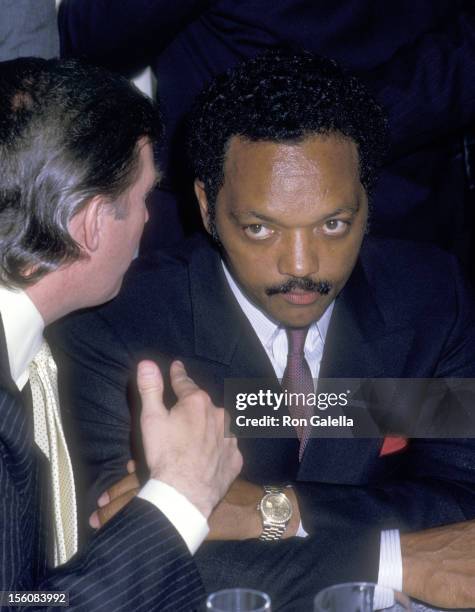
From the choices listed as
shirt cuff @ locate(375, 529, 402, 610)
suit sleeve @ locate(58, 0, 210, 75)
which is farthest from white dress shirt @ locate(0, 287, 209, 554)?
suit sleeve @ locate(58, 0, 210, 75)

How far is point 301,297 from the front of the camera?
72.5 inches

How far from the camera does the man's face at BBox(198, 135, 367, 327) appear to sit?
1.77m

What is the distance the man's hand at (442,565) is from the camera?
1527 millimetres

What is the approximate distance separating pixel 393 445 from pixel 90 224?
853mm

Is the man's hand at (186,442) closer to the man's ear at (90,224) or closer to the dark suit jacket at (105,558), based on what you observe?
the dark suit jacket at (105,558)

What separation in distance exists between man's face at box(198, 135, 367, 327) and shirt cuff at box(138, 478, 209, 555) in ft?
1.85

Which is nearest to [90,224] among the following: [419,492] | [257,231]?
[257,231]

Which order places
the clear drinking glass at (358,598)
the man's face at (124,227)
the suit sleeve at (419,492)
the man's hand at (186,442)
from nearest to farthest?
the clear drinking glass at (358,598), the man's hand at (186,442), the man's face at (124,227), the suit sleeve at (419,492)

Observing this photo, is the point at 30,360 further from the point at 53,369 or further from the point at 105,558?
the point at 105,558

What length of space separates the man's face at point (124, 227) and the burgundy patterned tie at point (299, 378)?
1.35 ft

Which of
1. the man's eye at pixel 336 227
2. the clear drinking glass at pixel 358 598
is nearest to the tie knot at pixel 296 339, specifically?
the man's eye at pixel 336 227

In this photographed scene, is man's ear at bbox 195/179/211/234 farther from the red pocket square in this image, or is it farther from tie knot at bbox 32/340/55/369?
the red pocket square

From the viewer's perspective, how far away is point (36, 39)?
1977mm

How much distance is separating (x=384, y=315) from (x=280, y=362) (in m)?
0.25
